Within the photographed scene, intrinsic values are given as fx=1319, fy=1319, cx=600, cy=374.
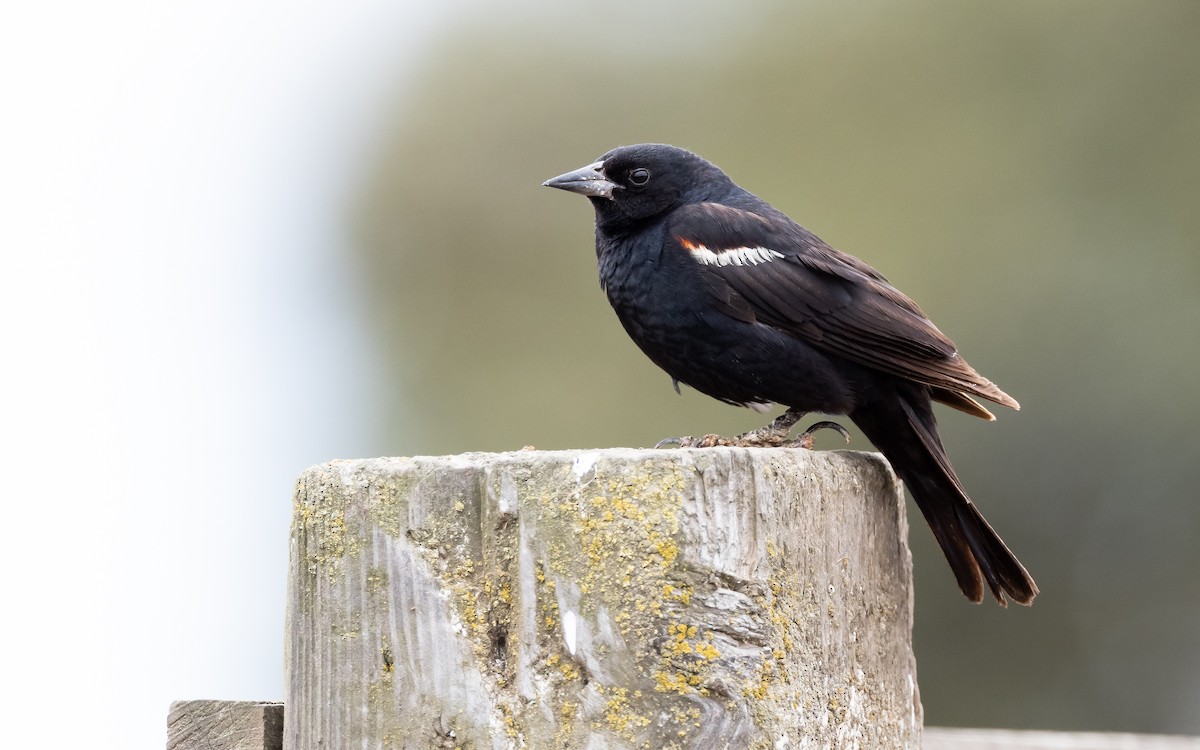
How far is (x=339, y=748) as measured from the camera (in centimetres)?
195

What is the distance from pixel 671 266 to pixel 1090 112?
5580 mm

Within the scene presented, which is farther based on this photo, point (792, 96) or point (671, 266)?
point (792, 96)

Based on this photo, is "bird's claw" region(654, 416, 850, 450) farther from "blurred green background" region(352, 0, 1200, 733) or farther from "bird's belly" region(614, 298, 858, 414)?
"blurred green background" region(352, 0, 1200, 733)

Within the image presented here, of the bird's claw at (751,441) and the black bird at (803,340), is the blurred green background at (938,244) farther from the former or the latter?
the bird's claw at (751,441)

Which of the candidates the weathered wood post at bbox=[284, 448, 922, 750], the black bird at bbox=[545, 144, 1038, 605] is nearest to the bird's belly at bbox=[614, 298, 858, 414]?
the black bird at bbox=[545, 144, 1038, 605]

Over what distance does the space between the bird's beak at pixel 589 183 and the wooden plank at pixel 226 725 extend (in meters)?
2.61

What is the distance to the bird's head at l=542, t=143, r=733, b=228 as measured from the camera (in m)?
4.42

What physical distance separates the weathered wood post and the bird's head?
2470 mm

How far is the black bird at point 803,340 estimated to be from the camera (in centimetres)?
364

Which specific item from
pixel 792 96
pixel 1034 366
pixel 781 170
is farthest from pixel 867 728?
pixel 792 96

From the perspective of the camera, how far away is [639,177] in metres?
4.47

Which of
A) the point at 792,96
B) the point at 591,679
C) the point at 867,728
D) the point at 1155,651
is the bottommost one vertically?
the point at 1155,651

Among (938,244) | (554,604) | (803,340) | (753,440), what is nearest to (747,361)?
(803,340)

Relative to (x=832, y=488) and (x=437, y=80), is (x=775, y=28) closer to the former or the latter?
(x=437, y=80)
